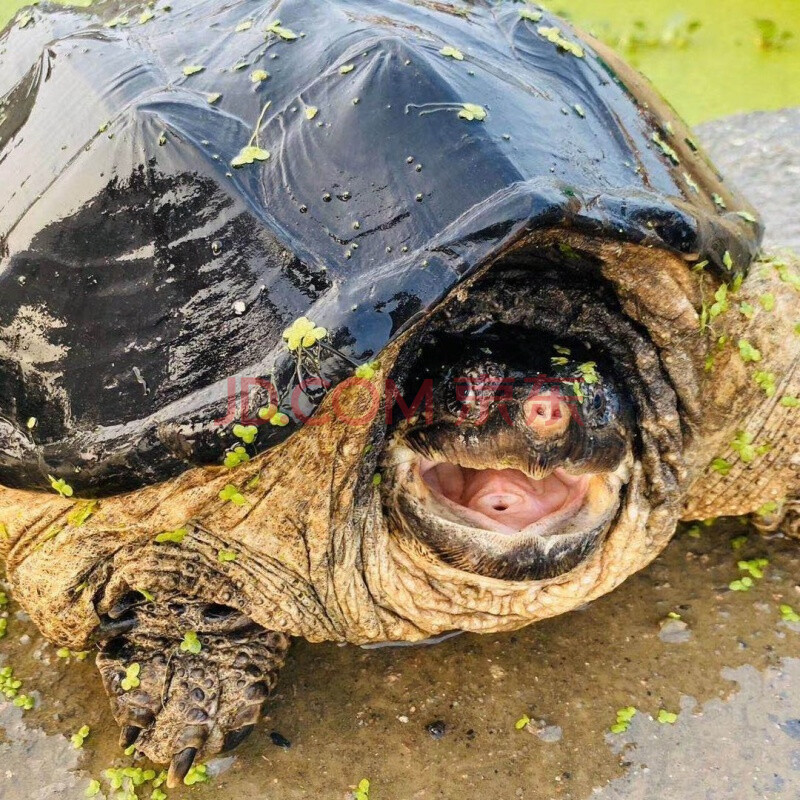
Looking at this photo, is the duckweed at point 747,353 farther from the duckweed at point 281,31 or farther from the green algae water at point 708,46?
the green algae water at point 708,46

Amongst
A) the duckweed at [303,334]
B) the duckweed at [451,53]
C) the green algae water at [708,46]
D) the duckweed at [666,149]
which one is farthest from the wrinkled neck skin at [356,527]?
the green algae water at [708,46]

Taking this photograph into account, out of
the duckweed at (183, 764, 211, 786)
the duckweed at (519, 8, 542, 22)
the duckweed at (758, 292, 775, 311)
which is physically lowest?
the duckweed at (183, 764, 211, 786)

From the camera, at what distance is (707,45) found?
675 cm

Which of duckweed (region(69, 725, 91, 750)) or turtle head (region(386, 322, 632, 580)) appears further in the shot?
duckweed (region(69, 725, 91, 750))

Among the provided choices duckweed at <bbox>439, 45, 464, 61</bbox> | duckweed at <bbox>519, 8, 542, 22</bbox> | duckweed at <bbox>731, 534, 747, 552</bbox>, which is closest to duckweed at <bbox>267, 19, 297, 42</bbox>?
duckweed at <bbox>439, 45, 464, 61</bbox>

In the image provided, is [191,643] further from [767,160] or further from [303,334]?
[767,160]

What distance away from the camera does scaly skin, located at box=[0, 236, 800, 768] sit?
2.35 metres

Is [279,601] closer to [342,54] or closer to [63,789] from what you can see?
[63,789]

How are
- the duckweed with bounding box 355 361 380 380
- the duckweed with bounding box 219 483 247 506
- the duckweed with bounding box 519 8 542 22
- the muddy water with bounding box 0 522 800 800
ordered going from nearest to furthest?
the duckweed with bounding box 355 361 380 380 < the duckweed with bounding box 219 483 247 506 < the muddy water with bounding box 0 522 800 800 < the duckweed with bounding box 519 8 542 22

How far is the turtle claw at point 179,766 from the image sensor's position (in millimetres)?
2461

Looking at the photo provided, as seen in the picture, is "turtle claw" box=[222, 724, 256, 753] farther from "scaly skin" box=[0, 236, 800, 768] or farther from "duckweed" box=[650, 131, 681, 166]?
"duckweed" box=[650, 131, 681, 166]

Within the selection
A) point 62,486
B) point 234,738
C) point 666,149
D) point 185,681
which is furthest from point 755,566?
point 62,486

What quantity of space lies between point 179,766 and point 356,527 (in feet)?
2.84

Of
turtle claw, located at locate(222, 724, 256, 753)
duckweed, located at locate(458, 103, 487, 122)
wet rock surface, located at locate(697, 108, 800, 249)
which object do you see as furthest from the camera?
wet rock surface, located at locate(697, 108, 800, 249)
